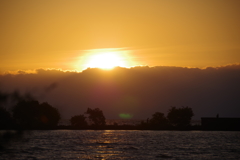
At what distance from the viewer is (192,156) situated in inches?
2689

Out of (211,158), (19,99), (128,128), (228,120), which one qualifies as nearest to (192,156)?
(211,158)

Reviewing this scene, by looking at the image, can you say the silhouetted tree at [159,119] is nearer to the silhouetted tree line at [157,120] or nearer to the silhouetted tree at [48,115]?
the silhouetted tree line at [157,120]

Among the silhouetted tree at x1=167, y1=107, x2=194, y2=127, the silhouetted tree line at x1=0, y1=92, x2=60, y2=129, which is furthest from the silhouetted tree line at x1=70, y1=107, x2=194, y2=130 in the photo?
the silhouetted tree line at x1=0, y1=92, x2=60, y2=129

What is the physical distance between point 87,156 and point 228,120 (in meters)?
113

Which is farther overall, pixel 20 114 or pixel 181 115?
pixel 181 115

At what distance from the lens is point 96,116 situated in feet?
584

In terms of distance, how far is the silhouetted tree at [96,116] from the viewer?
176 m

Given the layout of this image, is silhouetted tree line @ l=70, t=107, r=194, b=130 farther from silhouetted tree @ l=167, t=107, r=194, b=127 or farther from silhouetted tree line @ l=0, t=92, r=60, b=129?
silhouetted tree line @ l=0, t=92, r=60, b=129

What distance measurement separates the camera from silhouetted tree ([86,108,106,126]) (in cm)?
17650

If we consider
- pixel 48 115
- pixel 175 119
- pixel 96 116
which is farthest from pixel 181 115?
pixel 48 115

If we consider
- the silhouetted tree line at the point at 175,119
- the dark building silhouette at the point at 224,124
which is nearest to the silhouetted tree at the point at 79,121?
the silhouetted tree line at the point at 175,119

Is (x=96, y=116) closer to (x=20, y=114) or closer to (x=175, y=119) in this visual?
(x=175, y=119)

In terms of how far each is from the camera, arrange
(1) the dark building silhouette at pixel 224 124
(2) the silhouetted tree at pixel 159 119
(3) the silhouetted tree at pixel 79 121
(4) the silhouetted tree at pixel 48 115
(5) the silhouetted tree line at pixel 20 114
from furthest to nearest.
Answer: (3) the silhouetted tree at pixel 79 121 → (2) the silhouetted tree at pixel 159 119 → (4) the silhouetted tree at pixel 48 115 → (1) the dark building silhouette at pixel 224 124 → (5) the silhouetted tree line at pixel 20 114

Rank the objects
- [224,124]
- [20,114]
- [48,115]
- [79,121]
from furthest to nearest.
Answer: [79,121], [48,115], [224,124], [20,114]
